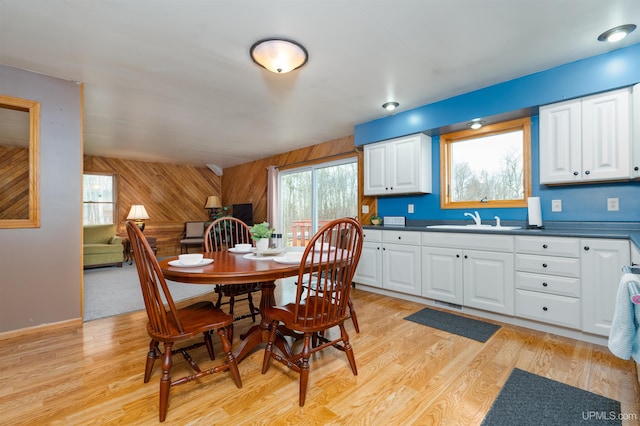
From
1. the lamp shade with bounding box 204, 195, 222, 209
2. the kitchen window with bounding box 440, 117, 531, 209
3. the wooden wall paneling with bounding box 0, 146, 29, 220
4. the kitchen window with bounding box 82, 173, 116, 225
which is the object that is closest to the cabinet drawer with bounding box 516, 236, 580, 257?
the kitchen window with bounding box 440, 117, 531, 209

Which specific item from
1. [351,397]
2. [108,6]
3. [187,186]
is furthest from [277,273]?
[187,186]

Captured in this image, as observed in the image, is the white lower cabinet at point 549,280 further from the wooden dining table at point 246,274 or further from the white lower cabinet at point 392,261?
the wooden dining table at point 246,274

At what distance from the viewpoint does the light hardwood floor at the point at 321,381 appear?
151 cm

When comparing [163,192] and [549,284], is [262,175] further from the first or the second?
[549,284]

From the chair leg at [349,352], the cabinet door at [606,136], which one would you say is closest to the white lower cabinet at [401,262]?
the cabinet door at [606,136]

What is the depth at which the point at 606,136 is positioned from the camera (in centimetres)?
237

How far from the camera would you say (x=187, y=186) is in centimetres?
749

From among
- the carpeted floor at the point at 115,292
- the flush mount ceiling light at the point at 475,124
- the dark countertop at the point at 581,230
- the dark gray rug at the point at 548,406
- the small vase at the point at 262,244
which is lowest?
the dark gray rug at the point at 548,406

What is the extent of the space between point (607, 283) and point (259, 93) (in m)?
3.41

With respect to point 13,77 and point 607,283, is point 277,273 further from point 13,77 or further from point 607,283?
point 13,77

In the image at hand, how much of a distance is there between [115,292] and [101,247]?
6.70 ft

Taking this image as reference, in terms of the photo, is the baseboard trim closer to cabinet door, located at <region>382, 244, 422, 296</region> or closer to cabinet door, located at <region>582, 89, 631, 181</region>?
cabinet door, located at <region>382, 244, 422, 296</region>

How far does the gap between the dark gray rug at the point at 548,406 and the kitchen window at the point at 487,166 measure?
1.82 m

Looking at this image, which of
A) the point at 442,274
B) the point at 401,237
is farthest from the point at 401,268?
the point at 442,274
